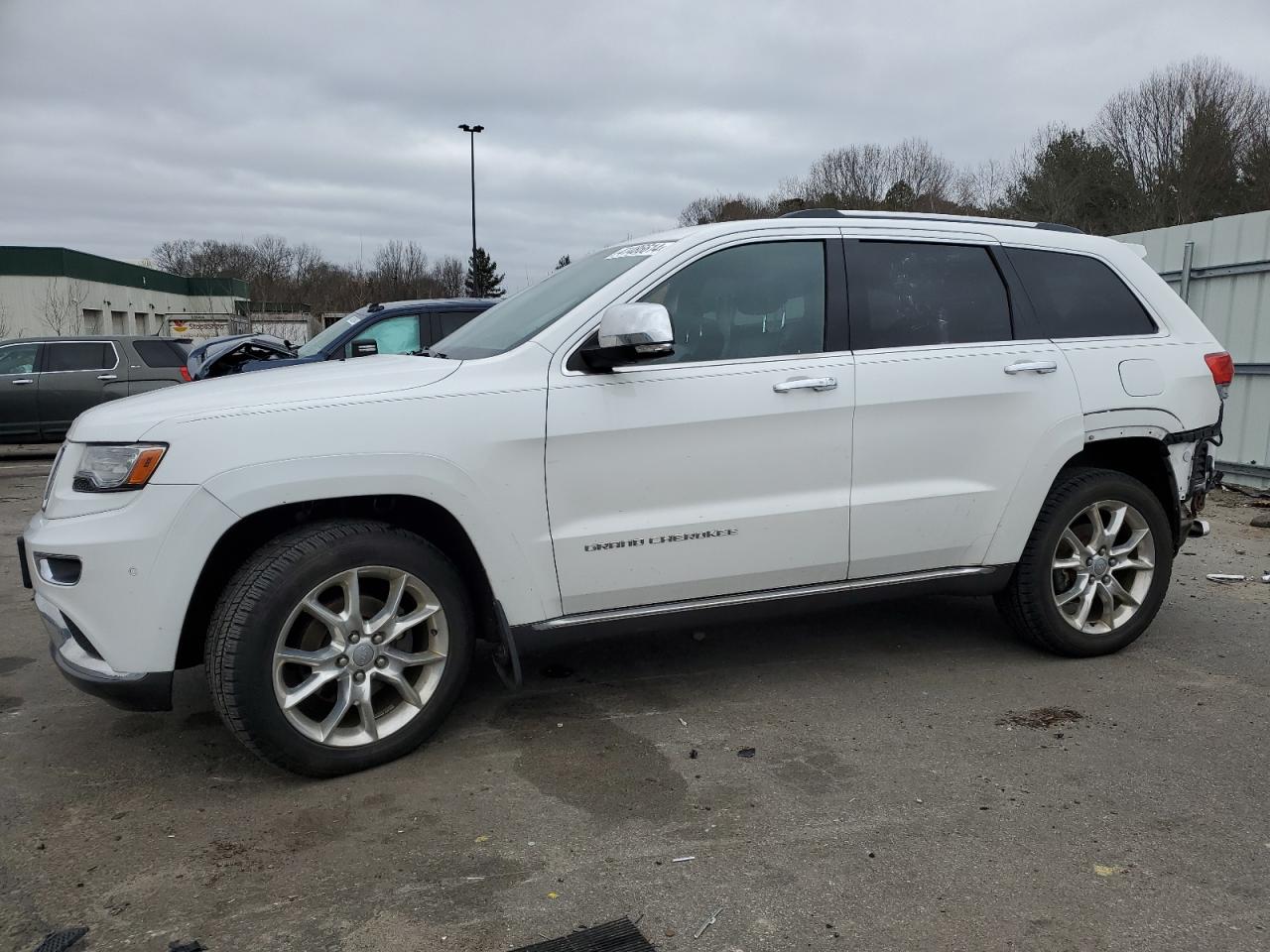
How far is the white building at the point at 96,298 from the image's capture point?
3869cm

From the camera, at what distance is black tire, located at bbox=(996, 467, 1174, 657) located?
168 inches

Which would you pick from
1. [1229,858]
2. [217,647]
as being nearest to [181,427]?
[217,647]

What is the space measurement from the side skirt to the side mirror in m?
0.94

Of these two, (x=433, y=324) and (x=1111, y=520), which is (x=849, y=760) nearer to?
(x=1111, y=520)

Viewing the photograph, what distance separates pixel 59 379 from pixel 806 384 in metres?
12.6

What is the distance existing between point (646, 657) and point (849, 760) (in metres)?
1.35

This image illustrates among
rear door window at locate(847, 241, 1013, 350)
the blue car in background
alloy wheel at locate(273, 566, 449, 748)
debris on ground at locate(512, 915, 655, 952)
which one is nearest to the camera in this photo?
debris on ground at locate(512, 915, 655, 952)

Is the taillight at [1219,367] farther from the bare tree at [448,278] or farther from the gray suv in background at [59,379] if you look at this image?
the bare tree at [448,278]

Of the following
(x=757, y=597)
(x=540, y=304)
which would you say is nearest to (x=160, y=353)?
(x=540, y=304)

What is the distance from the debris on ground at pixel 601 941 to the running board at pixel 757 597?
3.97 feet

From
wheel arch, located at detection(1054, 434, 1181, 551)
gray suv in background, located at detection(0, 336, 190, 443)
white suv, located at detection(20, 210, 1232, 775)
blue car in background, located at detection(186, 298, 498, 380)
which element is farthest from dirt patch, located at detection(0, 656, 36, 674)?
→ gray suv in background, located at detection(0, 336, 190, 443)

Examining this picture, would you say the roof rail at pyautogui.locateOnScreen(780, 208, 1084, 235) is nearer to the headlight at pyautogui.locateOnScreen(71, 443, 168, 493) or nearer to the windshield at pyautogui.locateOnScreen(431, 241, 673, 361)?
the windshield at pyautogui.locateOnScreen(431, 241, 673, 361)

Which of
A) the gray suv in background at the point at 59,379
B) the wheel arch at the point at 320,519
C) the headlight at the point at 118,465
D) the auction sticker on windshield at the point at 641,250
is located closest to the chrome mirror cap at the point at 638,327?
the auction sticker on windshield at the point at 641,250

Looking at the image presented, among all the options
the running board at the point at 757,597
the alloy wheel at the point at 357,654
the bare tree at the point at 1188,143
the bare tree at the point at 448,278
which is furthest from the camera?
the bare tree at the point at 448,278
